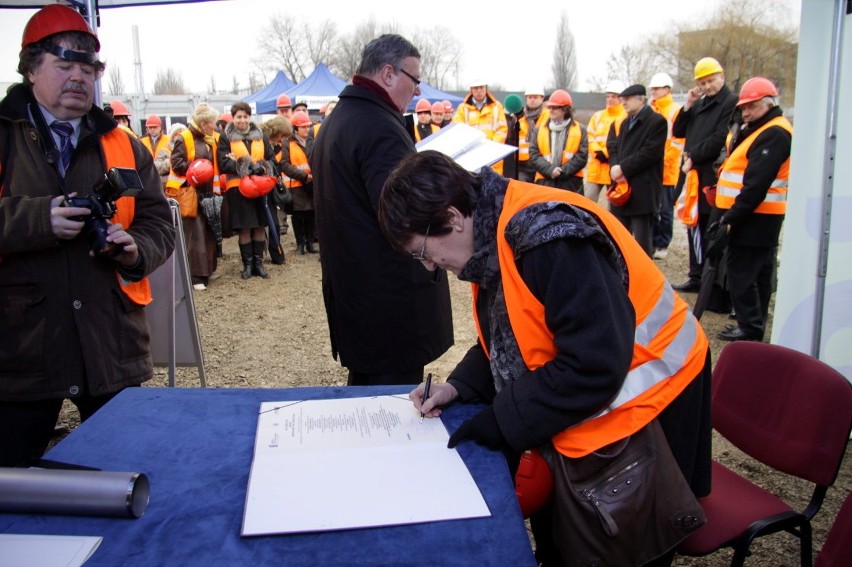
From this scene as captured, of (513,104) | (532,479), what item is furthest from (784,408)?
(513,104)

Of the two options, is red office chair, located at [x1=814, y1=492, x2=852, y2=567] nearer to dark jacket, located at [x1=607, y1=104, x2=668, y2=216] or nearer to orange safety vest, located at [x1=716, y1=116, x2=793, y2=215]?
orange safety vest, located at [x1=716, y1=116, x2=793, y2=215]

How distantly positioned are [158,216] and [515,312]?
5.30 feet

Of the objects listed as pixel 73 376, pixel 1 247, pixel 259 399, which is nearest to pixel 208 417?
pixel 259 399

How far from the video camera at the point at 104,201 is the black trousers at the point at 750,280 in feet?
13.8

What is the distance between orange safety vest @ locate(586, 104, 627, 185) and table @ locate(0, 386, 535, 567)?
622 centimetres

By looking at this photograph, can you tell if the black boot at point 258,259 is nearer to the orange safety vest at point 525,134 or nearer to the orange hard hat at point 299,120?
the orange hard hat at point 299,120

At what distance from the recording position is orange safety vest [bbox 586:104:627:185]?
7.41 meters

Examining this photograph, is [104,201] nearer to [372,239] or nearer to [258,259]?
[372,239]

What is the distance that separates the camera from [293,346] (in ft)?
17.7

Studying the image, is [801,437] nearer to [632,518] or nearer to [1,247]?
[632,518]

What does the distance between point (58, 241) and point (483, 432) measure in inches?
58.8

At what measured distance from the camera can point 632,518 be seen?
1.35 meters

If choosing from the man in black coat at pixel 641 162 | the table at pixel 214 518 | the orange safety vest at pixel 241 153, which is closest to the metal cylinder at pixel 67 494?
the table at pixel 214 518

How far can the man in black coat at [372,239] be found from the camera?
8.36 ft
